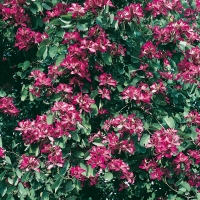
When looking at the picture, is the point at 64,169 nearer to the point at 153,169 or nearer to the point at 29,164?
the point at 29,164

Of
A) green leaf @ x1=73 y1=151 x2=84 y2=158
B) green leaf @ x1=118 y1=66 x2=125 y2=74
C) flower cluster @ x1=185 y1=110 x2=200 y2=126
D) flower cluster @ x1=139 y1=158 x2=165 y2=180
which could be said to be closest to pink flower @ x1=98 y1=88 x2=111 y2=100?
green leaf @ x1=118 y1=66 x2=125 y2=74

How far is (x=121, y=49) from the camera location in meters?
3.16

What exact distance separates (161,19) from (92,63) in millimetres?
824

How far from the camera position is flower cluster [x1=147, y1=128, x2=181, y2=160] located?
9.25 ft

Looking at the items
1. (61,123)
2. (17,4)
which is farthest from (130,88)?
(17,4)

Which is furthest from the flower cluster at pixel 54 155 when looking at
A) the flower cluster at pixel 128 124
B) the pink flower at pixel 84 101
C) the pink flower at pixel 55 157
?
the flower cluster at pixel 128 124

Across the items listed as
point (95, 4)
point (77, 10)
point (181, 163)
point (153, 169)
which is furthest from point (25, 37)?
point (181, 163)

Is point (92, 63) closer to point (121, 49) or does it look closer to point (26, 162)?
point (121, 49)

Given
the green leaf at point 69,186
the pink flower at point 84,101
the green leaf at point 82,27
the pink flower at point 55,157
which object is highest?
the green leaf at point 82,27

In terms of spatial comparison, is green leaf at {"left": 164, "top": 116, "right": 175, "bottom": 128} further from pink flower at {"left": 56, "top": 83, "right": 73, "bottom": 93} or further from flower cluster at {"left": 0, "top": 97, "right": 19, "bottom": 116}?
flower cluster at {"left": 0, "top": 97, "right": 19, "bottom": 116}

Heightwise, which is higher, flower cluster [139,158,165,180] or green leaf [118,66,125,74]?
green leaf [118,66,125,74]

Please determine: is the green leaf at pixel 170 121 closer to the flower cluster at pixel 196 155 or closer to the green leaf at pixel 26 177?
the flower cluster at pixel 196 155

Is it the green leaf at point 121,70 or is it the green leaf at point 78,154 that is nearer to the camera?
the green leaf at point 78,154

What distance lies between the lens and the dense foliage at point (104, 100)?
9.34 ft
